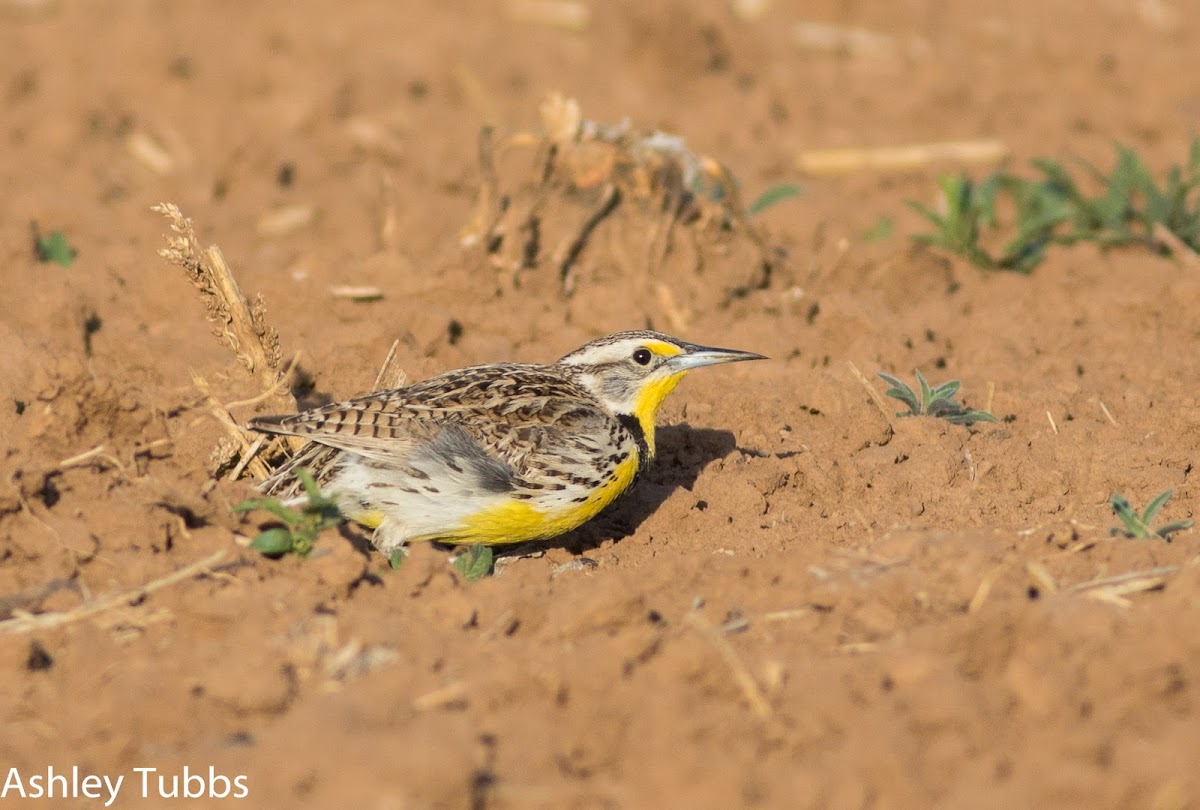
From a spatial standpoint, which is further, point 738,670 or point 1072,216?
point 1072,216

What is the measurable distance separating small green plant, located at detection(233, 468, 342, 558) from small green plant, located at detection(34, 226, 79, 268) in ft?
14.8

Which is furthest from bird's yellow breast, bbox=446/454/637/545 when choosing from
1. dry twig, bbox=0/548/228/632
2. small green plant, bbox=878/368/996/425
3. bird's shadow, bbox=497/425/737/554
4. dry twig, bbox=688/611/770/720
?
dry twig, bbox=688/611/770/720

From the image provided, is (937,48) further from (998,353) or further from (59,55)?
(59,55)

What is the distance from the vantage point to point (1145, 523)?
20.4 feet

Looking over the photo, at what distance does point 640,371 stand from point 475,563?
1.36 m

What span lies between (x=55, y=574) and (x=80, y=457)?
555 millimetres

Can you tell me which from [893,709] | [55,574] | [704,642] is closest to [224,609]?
[55,574]

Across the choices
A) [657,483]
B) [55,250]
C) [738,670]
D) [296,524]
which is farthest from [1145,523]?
Answer: [55,250]

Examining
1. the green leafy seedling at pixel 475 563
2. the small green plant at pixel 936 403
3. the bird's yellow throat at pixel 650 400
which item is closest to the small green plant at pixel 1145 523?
the small green plant at pixel 936 403

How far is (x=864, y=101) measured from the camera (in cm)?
1498

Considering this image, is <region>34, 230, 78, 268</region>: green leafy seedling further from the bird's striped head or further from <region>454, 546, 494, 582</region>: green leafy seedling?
<region>454, 546, 494, 582</region>: green leafy seedling

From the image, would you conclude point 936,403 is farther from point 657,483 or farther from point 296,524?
point 296,524

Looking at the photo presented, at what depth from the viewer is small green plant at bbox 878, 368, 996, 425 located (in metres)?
7.79

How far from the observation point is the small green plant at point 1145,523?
6.19 metres
